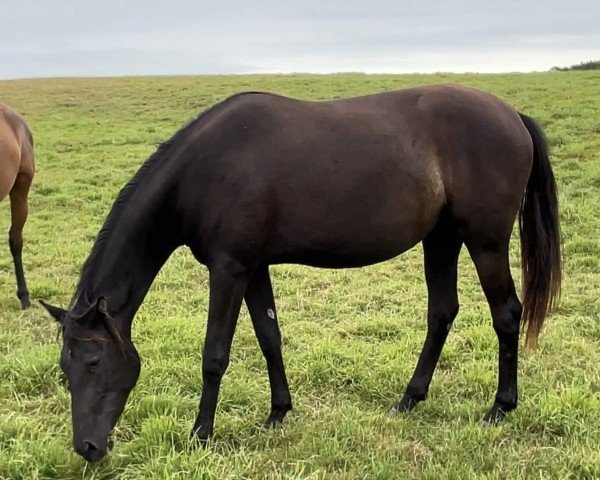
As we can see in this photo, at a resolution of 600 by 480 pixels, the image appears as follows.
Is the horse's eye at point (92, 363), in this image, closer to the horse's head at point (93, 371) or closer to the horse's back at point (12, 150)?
the horse's head at point (93, 371)

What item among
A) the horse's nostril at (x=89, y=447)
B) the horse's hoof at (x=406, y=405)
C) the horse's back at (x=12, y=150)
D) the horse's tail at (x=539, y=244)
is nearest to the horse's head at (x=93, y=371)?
the horse's nostril at (x=89, y=447)

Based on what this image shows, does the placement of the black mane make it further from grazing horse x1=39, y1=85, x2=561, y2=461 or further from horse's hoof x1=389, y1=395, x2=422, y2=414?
horse's hoof x1=389, y1=395, x2=422, y2=414

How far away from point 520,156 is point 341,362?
2.06m

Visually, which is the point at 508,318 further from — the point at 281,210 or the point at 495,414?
the point at 281,210

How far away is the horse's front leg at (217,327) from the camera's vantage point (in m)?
3.57

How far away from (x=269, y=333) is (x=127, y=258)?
1056mm

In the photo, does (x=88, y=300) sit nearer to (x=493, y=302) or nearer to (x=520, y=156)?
(x=493, y=302)

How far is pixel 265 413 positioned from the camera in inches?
164

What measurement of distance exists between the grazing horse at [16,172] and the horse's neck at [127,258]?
3.62 meters

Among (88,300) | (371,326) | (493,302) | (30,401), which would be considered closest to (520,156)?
(493,302)

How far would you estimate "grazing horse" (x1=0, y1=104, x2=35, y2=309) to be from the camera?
22.0 ft

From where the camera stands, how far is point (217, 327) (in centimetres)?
364

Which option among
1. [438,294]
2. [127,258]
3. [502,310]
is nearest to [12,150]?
[127,258]

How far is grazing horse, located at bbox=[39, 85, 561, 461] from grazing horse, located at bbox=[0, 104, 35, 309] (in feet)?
12.2
